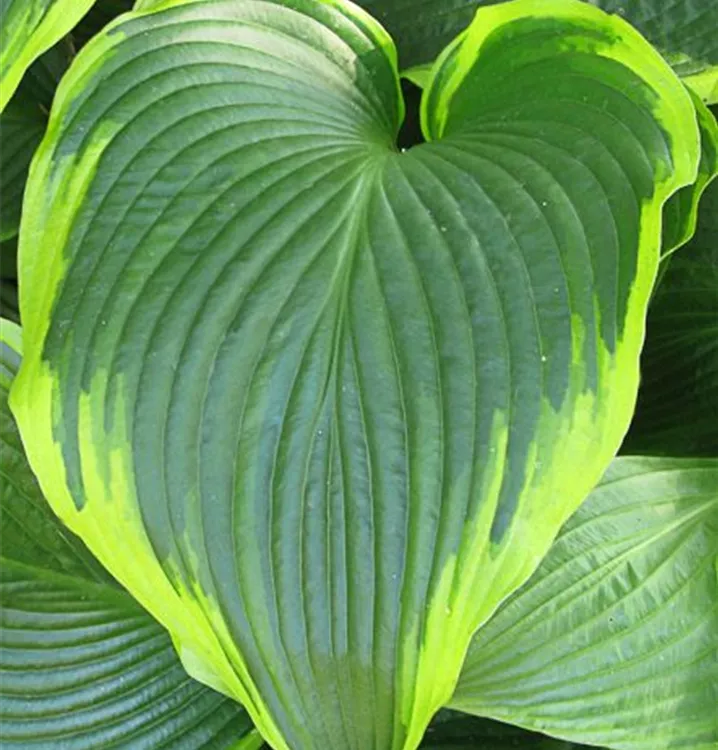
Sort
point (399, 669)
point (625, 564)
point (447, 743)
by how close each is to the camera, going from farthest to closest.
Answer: point (447, 743) → point (625, 564) → point (399, 669)

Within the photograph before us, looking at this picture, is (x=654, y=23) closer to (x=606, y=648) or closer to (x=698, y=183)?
(x=698, y=183)

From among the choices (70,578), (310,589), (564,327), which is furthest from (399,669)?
(70,578)

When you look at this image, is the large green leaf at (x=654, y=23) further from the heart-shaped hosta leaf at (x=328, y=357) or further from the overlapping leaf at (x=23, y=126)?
the overlapping leaf at (x=23, y=126)

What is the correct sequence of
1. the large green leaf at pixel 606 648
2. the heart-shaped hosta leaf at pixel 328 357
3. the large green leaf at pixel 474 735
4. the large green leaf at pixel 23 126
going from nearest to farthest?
the heart-shaped hosta leaf at pixel 328 357
the large green leaf at pixel 606 648
the large green leaf at pixel 474 735
the large green leaf at pixel 23 126

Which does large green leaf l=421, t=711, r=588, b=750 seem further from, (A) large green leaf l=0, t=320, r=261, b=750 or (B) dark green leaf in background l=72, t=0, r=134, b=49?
(B) dark green leaf in background l=72, t=0, r=134, b=49

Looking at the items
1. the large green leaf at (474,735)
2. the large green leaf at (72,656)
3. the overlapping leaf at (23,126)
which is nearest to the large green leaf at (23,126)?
the overlapping leaf at (23,126)

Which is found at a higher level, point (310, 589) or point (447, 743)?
point (310, 589)

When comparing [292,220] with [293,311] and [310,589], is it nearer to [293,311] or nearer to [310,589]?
[293,311]

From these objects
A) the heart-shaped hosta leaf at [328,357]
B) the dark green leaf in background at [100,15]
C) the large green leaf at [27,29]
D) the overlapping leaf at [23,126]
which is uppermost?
the dark green leaf in background at [100,15]
